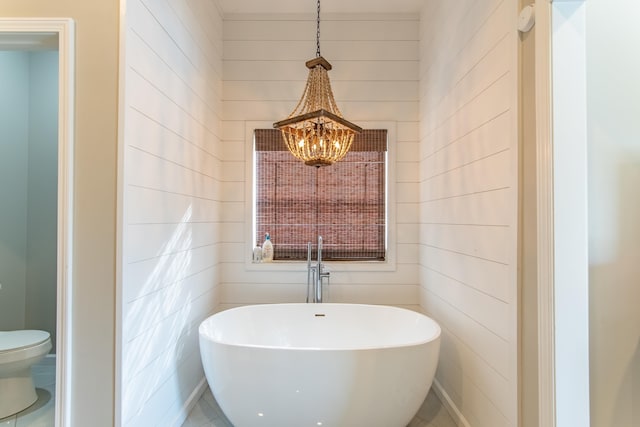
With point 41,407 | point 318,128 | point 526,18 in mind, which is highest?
point 526,18

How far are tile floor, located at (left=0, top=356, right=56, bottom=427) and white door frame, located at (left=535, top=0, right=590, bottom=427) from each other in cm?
233

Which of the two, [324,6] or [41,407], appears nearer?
[41,407]

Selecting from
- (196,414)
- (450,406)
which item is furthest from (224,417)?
(450,406)

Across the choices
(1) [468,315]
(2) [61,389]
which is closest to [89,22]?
(2) [61,389]

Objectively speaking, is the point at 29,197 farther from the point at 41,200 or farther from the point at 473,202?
the point at 473,202

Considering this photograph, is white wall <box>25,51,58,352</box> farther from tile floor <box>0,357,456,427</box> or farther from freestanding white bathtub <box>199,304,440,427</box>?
freestanding white bathtub <box>199,304,440,427</box>

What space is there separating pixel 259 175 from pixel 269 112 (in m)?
0.56

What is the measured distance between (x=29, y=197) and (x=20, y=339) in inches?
46.8

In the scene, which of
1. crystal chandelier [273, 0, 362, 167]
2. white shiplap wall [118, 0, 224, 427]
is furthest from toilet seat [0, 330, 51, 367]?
crystal chandelier [273, 0, 362, 167]

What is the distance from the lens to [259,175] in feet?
9.66

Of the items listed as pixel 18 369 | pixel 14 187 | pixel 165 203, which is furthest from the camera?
pixel 14 187

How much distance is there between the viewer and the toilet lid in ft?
6.37

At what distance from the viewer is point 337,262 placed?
9.38ft

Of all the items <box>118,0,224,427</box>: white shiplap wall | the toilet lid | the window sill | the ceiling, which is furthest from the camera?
the window sill
